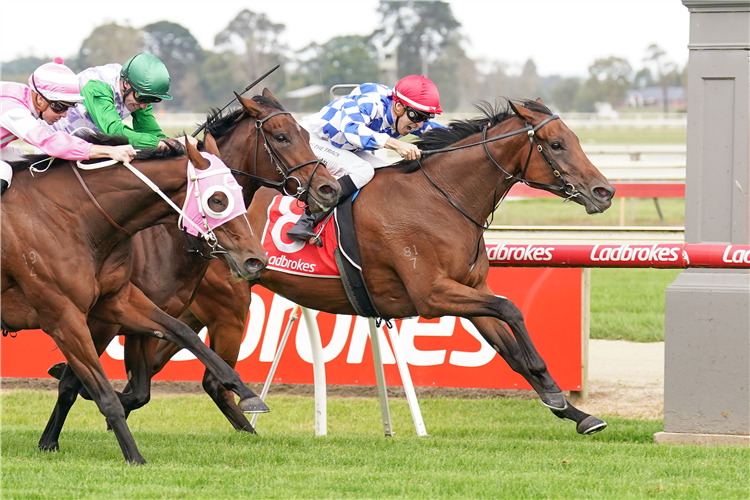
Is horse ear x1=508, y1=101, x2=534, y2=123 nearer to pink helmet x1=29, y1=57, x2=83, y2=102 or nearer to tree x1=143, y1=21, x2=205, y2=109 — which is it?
pink helmet x1=29, y1=57, x2=83, y2=102

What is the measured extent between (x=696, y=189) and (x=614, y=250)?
59cm

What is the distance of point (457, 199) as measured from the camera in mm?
5355

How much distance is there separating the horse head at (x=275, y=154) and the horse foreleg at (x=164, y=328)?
92 cm

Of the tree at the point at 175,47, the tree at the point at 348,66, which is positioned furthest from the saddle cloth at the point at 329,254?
the tree at the point at 175,47

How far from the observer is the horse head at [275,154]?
5066 millimetres

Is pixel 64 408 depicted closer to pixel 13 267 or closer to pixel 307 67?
pixel 13 267

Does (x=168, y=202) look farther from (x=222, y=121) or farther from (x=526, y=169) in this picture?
(x=526, y=169)

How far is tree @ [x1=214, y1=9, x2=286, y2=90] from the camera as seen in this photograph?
77.4 metres

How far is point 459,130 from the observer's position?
5.56 m

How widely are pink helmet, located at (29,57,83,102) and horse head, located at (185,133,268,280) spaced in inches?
27.6

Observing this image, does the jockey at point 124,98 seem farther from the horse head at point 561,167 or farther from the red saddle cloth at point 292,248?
the horse head at point 561,167

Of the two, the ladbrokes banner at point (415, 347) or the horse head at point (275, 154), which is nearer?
the horse head at point (275, 154)

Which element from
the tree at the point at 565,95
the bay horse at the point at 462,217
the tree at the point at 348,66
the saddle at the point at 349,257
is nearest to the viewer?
the bay horse at the point at 462,217

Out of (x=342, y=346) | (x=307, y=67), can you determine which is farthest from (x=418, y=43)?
(x=342, y=346)
